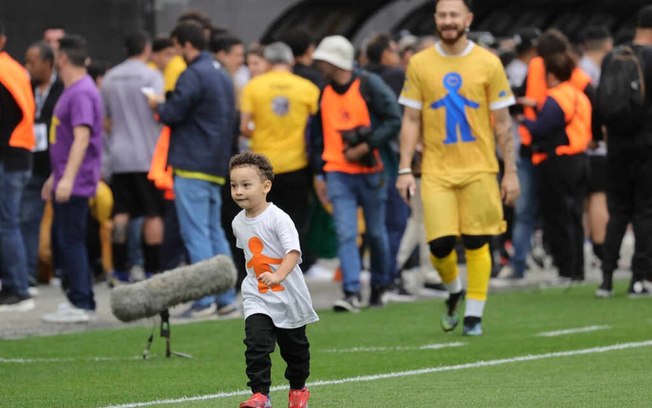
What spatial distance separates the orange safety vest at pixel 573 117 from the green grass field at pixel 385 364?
8.39ft

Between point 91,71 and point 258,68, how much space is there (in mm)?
1643

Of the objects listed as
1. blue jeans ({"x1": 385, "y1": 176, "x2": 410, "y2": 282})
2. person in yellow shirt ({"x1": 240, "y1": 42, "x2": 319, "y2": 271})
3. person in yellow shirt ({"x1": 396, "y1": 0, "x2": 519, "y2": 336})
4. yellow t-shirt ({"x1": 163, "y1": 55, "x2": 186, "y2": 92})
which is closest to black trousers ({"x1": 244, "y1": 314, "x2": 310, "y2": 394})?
person in yellow shirt ({"x1": 396, "y1": 0, "x2": 519, "y2": 336})

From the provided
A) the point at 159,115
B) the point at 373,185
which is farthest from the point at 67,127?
the point at 373,185

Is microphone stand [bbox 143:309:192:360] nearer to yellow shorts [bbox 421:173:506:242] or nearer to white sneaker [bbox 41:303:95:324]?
yellow shorts [bbox 421:173:506:242]

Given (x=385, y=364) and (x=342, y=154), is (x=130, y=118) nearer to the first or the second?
(x=342, y=154)

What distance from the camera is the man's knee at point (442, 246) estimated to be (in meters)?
11.1

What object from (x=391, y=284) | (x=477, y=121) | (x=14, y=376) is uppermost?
(x=477, y=121)

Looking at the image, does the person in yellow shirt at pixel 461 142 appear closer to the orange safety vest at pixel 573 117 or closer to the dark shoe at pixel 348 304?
the dark shoe at pixel 348 304

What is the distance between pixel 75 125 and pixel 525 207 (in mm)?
4953

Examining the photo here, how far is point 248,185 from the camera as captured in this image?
7.68m

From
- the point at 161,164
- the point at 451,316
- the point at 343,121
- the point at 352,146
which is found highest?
the point at 343,121

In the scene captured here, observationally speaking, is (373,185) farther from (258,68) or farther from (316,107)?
(258,68)

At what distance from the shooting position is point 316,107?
14.6m

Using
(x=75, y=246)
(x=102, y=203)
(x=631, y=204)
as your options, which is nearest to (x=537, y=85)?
(x=631, y=204)
